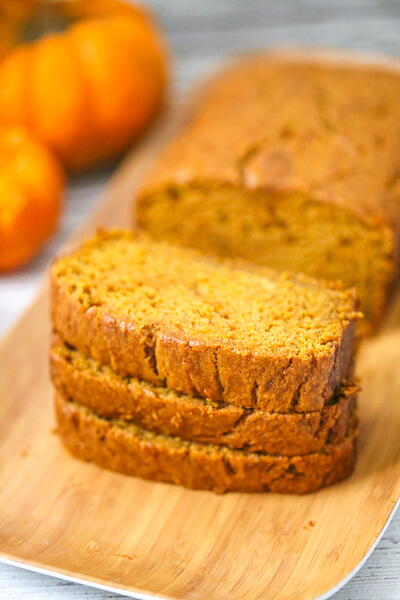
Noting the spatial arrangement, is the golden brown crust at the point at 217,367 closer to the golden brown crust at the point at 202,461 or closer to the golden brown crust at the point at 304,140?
the golden brown crust at the point at 202,461

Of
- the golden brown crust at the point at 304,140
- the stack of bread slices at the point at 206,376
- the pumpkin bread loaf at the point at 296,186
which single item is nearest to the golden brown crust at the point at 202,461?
the stack of bread slices at the point at 206,376

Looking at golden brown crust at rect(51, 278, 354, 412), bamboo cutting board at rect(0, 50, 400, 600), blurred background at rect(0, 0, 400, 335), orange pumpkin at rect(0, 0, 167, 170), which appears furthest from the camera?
blurred background at rect(0, 0, 400, 335)

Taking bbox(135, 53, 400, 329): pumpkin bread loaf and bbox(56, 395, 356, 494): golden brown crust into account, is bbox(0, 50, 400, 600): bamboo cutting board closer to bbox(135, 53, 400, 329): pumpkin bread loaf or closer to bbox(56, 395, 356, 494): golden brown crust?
bbox(56, 395, 356, 494): golden brown crust

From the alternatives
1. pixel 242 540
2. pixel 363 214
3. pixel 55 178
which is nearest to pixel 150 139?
pixel 55 178

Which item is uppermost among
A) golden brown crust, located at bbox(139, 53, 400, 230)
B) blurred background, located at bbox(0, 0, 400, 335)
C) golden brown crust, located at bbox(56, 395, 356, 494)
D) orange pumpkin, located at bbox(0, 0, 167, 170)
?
orange pumpkin, located at bbox(0, 0, 167, 170)

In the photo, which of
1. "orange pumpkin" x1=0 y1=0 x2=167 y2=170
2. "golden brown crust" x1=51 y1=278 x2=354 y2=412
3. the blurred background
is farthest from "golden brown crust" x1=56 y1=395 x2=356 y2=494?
the blurred background

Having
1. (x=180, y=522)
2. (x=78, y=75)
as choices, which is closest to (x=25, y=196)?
(x=78, y=75)

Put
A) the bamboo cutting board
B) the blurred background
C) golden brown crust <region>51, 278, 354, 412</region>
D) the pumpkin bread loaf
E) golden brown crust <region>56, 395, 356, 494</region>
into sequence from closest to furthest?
the bamboo cutting board
golden brown crust <region>51, 278, 354, 412</region>
golden brown crust <region>56, 395, 356, 494</region>
the pumpkin bread loaf
the blurred background

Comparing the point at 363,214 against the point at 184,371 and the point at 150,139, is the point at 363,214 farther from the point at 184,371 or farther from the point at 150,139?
the point at 150,139
